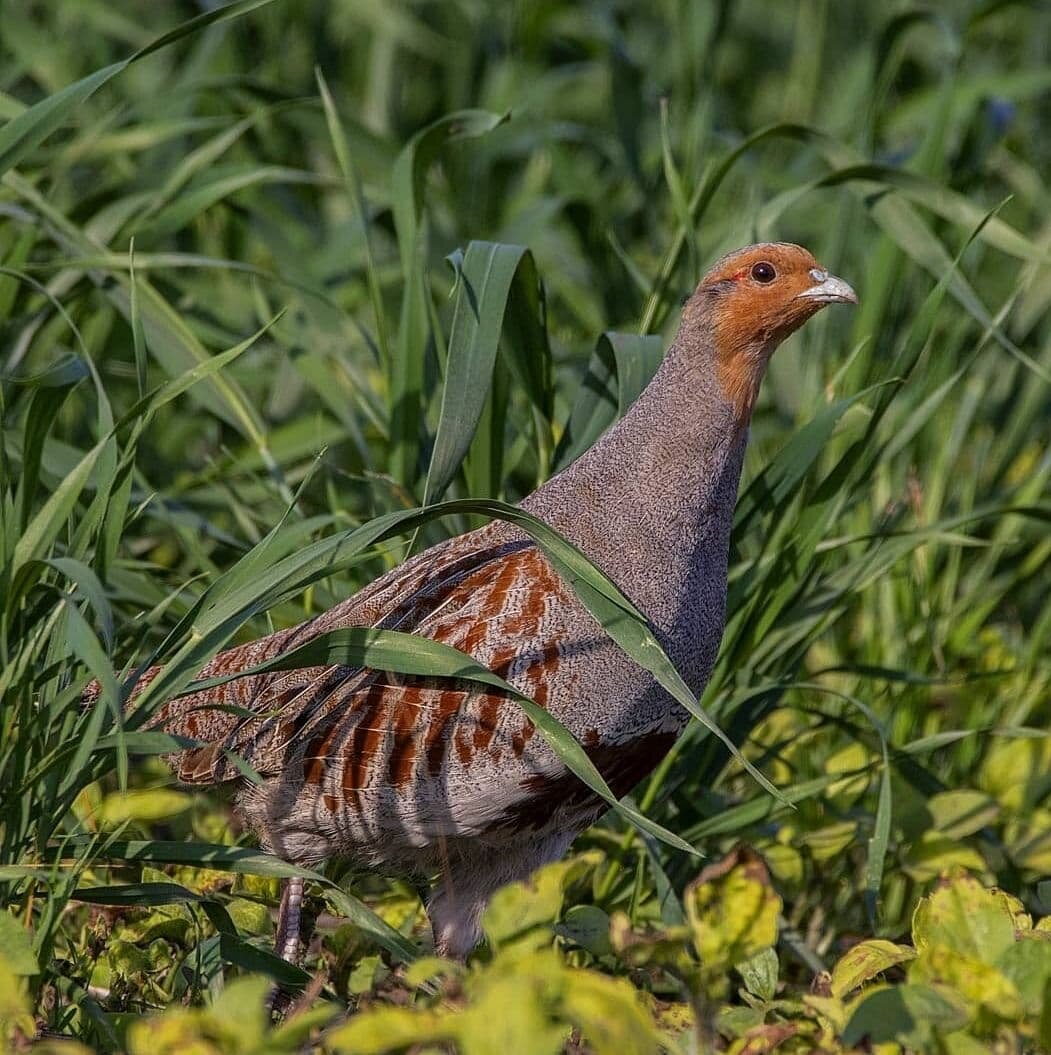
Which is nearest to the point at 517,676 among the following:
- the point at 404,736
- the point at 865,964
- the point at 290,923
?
the point at 404,736

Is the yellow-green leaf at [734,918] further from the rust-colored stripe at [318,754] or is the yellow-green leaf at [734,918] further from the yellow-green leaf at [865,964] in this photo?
the rust-colored stripe at [318,754]

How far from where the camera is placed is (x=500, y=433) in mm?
3557

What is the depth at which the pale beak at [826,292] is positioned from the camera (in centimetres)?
317

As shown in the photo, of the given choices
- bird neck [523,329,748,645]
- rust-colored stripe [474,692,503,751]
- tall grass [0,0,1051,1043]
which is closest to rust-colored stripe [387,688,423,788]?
rust-colored stripe [474,692,503,751]

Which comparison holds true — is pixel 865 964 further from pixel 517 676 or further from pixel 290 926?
pixel 290 926

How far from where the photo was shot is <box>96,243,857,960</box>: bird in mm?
2857

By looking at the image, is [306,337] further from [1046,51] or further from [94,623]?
[1046,51]

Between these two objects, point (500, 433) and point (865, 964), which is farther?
point (500, 433)

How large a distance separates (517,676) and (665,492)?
1.36 ft

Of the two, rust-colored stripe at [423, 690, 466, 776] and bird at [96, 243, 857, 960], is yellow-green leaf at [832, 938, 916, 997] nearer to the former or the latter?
bird at [96, 243, 857, 960]

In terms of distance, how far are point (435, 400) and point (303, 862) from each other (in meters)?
1.06

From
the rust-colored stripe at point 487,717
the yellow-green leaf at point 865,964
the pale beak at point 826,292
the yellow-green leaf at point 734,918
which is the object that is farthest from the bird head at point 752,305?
the yellow-green leaf at point 734,918

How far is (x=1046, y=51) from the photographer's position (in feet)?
21.9

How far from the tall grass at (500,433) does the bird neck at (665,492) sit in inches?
9.8
